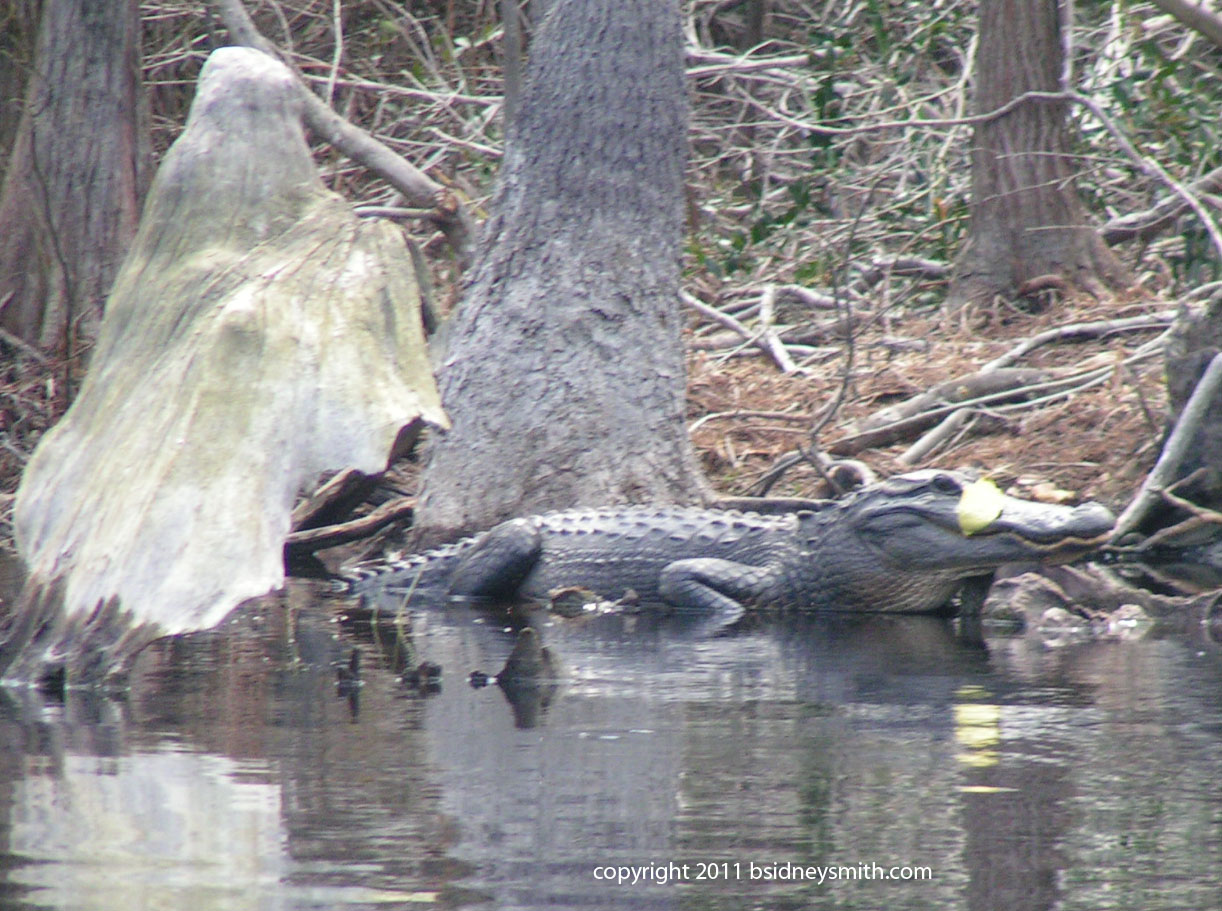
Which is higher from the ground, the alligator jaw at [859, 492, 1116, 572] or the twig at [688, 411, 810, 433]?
the twig at [688, 411, 810, 433]

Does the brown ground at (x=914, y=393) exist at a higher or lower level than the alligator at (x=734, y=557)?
higher

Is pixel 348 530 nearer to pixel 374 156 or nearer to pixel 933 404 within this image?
pixel 374 156

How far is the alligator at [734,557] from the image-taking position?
7156 mm

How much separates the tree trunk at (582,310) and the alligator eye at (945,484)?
145 centimetres

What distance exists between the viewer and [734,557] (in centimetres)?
757

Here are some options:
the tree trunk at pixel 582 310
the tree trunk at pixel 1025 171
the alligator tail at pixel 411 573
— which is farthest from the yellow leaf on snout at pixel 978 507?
the tree trunk at pixel 1025 171

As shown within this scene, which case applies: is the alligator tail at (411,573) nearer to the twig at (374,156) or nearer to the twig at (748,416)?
the twig at (748,416)

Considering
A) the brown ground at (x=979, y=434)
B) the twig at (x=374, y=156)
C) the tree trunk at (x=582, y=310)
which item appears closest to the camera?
the tree trunk at (x=582, y=310)

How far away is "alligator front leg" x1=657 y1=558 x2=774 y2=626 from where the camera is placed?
24.1 feet

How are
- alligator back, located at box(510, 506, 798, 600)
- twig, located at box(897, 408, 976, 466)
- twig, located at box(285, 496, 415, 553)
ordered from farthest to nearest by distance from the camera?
twig, located at box(897, 408, 976, 466), twig, located at box(285, 496, 415, 553), alligator back, located at box(510, 506, 798, 600)

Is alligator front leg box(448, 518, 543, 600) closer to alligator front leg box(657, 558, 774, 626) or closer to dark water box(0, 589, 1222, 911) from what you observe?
alligator front leg box(657, 558, 774, 626)

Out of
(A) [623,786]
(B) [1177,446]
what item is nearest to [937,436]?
(B) [1177,446]

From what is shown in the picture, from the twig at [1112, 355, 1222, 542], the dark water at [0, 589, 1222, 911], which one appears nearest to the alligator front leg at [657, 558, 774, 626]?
the twig at [1112, 355, 1222, 542]

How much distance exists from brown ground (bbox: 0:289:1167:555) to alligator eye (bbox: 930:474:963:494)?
0.85m
